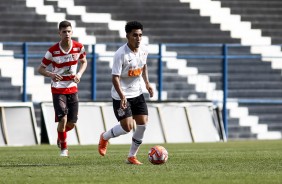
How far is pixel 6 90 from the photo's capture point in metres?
23.5

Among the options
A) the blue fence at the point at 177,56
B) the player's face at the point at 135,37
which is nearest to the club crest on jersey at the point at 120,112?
the player's face at the point at 135,37

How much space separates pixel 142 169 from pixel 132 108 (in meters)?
1.39

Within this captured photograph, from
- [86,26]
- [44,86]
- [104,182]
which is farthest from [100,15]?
[104,182]

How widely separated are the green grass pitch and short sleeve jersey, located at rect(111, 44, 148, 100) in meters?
0.95

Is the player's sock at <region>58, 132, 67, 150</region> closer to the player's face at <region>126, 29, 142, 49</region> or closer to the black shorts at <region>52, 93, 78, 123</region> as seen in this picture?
the black shorts at <region>52, 93, 78, 123</region>

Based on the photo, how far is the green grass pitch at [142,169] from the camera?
36.0 ft

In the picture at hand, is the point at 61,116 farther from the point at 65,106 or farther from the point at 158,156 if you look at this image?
the point at 158,156

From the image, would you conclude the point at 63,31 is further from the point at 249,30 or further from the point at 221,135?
the point at 249,30

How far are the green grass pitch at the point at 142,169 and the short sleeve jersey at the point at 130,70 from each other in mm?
946

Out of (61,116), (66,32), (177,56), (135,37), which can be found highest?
(135,37)

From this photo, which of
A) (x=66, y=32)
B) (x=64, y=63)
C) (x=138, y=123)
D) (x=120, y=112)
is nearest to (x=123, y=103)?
(x=120, y=112)

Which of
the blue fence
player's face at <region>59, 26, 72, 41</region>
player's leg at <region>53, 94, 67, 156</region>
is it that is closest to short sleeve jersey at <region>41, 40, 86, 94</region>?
player's leg at <region>53, 94, 67, 156</region>

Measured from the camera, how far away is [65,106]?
16.0 meters

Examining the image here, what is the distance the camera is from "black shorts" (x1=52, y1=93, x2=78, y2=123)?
15.9 metres
